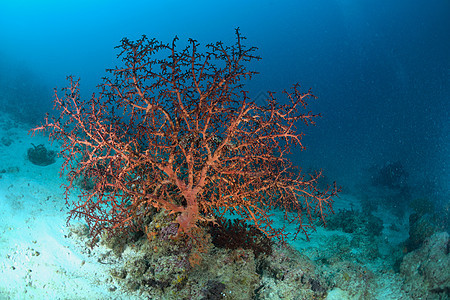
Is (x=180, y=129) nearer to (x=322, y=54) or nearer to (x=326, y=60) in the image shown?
(x=326, y=60)

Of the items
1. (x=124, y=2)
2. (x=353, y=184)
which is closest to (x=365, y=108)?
(x=353, y=184)

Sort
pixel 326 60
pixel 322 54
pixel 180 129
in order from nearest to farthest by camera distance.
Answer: pixel 180 129, pixel 326 60, pixel 322 54

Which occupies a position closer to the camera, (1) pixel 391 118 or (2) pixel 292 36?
(1) pixel 391 118

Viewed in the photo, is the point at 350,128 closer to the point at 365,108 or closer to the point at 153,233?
the point at 365,108

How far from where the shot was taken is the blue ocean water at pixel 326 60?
32000 mm

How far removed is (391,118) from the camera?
78.7 metres

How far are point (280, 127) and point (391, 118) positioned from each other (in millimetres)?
93989

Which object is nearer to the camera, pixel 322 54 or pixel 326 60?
pixel 326 60

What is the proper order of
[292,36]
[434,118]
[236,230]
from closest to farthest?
[236,230] → [434,118] → [292,36]

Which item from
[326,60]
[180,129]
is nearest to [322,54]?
[326,60]

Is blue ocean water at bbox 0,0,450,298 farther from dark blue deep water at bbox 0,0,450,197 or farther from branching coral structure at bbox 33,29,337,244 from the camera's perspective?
branching coral structure at bbox 33,29,337,244

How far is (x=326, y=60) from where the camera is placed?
546 feet

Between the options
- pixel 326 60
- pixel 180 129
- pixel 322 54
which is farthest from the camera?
pixel 322 54

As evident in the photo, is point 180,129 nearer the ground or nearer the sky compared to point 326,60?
nearer the ground
